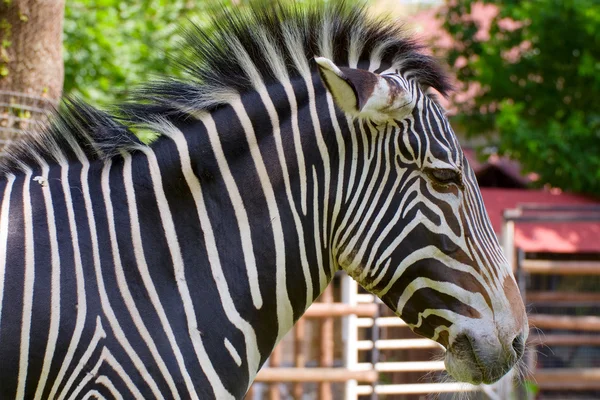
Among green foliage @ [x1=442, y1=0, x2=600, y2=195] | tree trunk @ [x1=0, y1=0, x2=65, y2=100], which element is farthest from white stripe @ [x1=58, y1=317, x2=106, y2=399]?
green foliage @ [x1=442, y1=0, x2=600, y2=195]

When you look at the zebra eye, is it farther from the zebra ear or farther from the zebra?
the zebra ear

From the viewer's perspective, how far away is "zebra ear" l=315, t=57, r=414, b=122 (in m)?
2.27

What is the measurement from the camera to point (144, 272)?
7.15 ft

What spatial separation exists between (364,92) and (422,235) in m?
0.52

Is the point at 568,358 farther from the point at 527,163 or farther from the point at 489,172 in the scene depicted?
the point at 489,172

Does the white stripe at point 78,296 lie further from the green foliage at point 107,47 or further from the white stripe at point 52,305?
the green foliage at point 107,47

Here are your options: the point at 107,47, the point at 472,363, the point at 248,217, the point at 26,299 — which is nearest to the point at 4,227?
the point at 26,299

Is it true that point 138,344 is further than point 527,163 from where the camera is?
No

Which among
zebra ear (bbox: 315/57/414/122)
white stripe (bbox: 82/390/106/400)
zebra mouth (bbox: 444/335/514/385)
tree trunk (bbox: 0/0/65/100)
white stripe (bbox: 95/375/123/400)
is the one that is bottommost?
white stripe (bbox: 82/390/106/400)

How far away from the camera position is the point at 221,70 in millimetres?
2510

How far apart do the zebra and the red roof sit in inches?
359

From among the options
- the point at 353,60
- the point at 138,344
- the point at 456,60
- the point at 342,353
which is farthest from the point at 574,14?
the point at 138,344

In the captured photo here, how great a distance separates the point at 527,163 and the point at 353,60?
37.2 feet

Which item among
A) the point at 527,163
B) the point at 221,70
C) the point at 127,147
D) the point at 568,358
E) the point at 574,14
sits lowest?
the point at 568,358
